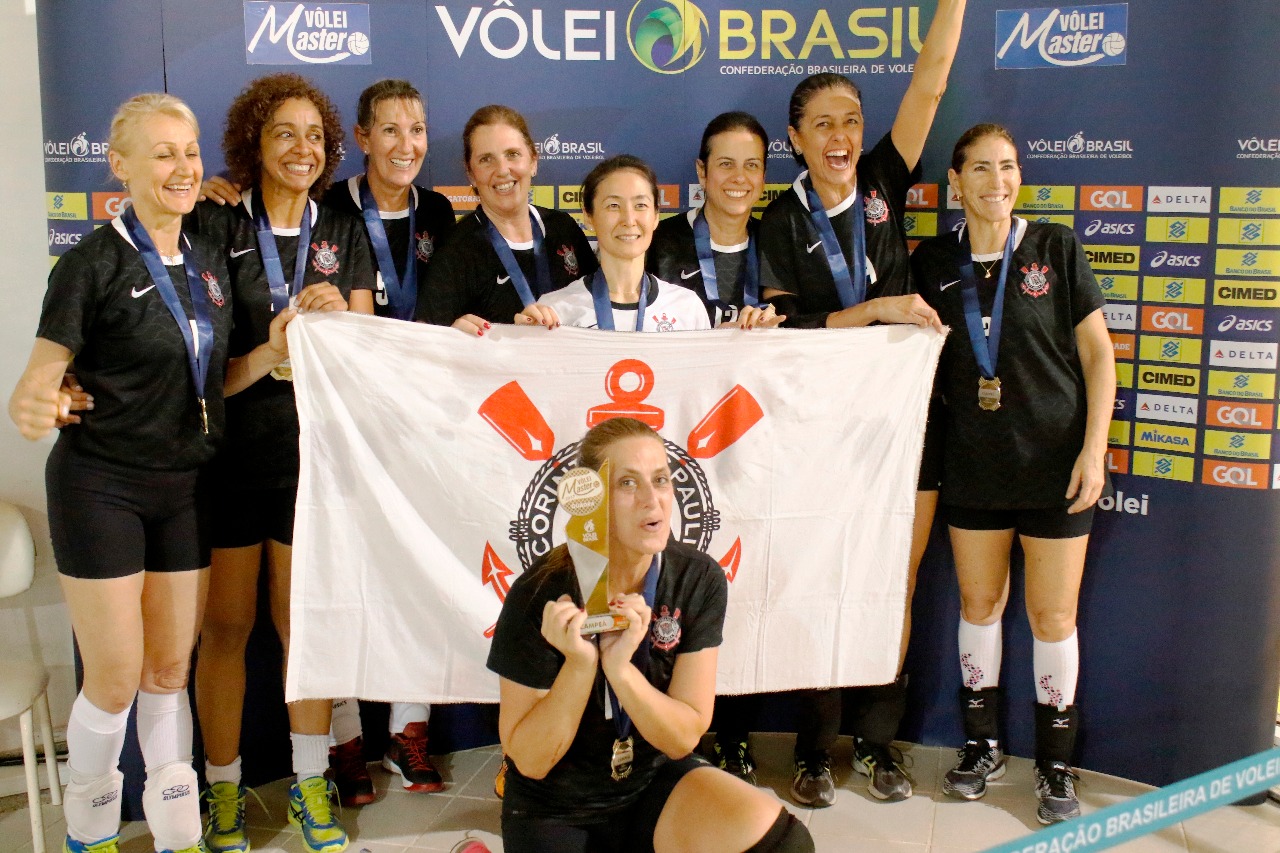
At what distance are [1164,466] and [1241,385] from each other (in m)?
0.33

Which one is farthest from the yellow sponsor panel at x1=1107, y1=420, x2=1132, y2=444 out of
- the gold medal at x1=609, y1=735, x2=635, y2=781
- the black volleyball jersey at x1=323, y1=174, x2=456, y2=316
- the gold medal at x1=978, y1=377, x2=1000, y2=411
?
the black volleyball jersey at x1=323, y1=174, x2=456, y2=316

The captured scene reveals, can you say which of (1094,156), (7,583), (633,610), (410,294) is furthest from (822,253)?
(7,583)

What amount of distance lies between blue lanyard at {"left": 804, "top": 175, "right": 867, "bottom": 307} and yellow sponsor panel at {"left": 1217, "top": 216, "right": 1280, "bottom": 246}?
3.41 ft

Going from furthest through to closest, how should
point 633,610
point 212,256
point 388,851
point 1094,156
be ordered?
point 1094,156, point 388,851, point 212,256, point 633,610

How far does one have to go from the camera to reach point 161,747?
126 inches

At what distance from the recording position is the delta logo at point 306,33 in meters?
3.66

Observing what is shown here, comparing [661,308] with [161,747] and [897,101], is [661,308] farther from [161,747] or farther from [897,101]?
[161,747]

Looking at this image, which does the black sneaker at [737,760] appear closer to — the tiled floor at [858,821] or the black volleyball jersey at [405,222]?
the tiled floor at [858,821]

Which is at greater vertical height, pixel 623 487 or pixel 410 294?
pixel 410 294

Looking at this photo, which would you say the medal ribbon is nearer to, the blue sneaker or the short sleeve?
the short sleeve

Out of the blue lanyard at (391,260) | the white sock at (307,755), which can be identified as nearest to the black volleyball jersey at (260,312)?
the blue lanyard at (391,260)

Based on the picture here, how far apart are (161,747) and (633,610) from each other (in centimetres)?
162

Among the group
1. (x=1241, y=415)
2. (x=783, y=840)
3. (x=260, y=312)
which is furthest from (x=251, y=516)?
(x=1241, y=415)

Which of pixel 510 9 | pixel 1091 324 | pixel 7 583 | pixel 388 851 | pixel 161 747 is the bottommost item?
pixel 388 851
